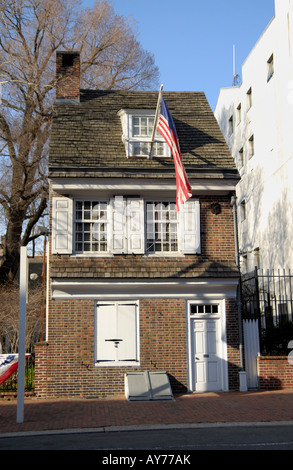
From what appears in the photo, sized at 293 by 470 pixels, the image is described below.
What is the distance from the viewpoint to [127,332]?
51.5ft

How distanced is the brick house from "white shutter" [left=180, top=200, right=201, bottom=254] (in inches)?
1.2

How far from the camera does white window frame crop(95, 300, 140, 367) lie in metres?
15.5

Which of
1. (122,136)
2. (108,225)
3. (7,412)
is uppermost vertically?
(122,136)

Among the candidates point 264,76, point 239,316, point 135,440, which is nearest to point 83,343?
point 239,316

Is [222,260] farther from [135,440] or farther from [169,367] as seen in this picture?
[135,440]

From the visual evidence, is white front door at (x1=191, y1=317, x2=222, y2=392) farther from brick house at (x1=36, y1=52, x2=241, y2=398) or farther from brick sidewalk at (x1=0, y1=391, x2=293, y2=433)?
brick sidewalk at (x1=0, y1=391, x2=293, y2=433)

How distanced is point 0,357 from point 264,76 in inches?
844

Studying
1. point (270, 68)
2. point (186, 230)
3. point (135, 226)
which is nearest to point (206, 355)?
point (186, 230)

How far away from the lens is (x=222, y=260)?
16.3m

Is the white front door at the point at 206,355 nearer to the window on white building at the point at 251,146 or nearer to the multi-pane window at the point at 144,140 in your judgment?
the multi-pane window at the point at 144,140

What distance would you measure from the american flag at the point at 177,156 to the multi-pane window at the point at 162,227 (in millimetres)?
1220

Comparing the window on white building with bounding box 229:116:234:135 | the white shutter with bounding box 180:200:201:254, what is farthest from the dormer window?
the window on white building with bounding box 229:116:234:135

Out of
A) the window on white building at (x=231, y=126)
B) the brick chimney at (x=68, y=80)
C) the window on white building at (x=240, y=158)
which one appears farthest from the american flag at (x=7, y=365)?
the window on white building at (x=231, y=126)

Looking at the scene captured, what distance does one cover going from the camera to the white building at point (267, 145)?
25.2m
